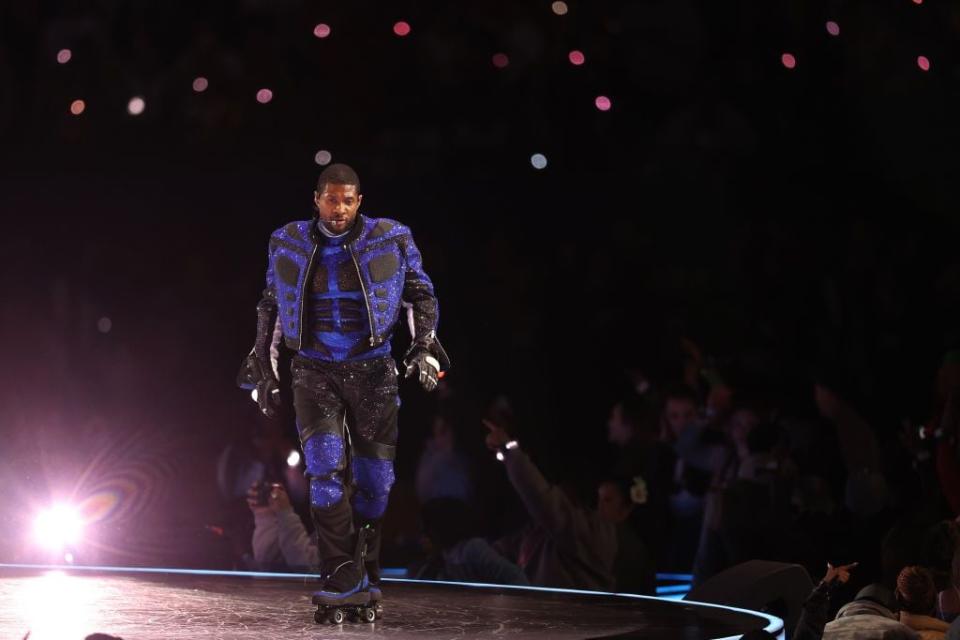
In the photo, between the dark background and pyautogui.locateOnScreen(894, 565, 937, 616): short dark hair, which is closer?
pyautogui.locateOnScreen(894, 565, 937, 616): short dark hair

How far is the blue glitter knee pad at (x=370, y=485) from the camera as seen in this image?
4.66 metres

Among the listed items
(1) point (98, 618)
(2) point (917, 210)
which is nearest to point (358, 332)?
(1) point (98, 618)

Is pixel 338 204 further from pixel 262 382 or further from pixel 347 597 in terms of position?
pixel 347 597

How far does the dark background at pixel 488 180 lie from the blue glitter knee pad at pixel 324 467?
4148 millimetres

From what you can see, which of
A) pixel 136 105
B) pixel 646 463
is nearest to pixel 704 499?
pixel 646 463

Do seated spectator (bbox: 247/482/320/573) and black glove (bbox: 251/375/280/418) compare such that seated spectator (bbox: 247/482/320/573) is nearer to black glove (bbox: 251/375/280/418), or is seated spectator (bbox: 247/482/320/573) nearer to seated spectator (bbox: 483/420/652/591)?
seated spectator (bbox: 483/420/652/591)

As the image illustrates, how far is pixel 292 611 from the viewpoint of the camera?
4.59m

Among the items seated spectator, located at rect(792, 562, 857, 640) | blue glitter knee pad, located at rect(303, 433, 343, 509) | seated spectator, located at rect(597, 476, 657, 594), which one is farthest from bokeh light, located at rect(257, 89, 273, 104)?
seated spectator, located at rect(792, 562, 857, 640)

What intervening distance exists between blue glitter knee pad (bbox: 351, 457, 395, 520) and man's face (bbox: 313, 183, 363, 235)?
845 mm

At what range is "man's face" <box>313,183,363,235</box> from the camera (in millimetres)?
4496

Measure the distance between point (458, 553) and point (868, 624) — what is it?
3020 mm

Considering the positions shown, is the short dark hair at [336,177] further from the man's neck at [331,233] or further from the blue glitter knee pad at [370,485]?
the blue glitter knee pad at [370,485]

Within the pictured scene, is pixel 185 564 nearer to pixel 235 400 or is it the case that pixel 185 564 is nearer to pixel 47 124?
pixel 235 400

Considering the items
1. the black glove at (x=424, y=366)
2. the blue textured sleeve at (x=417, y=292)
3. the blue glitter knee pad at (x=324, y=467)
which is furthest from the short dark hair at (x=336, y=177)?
the blue glitter knee pad at (x=324, y=467)
